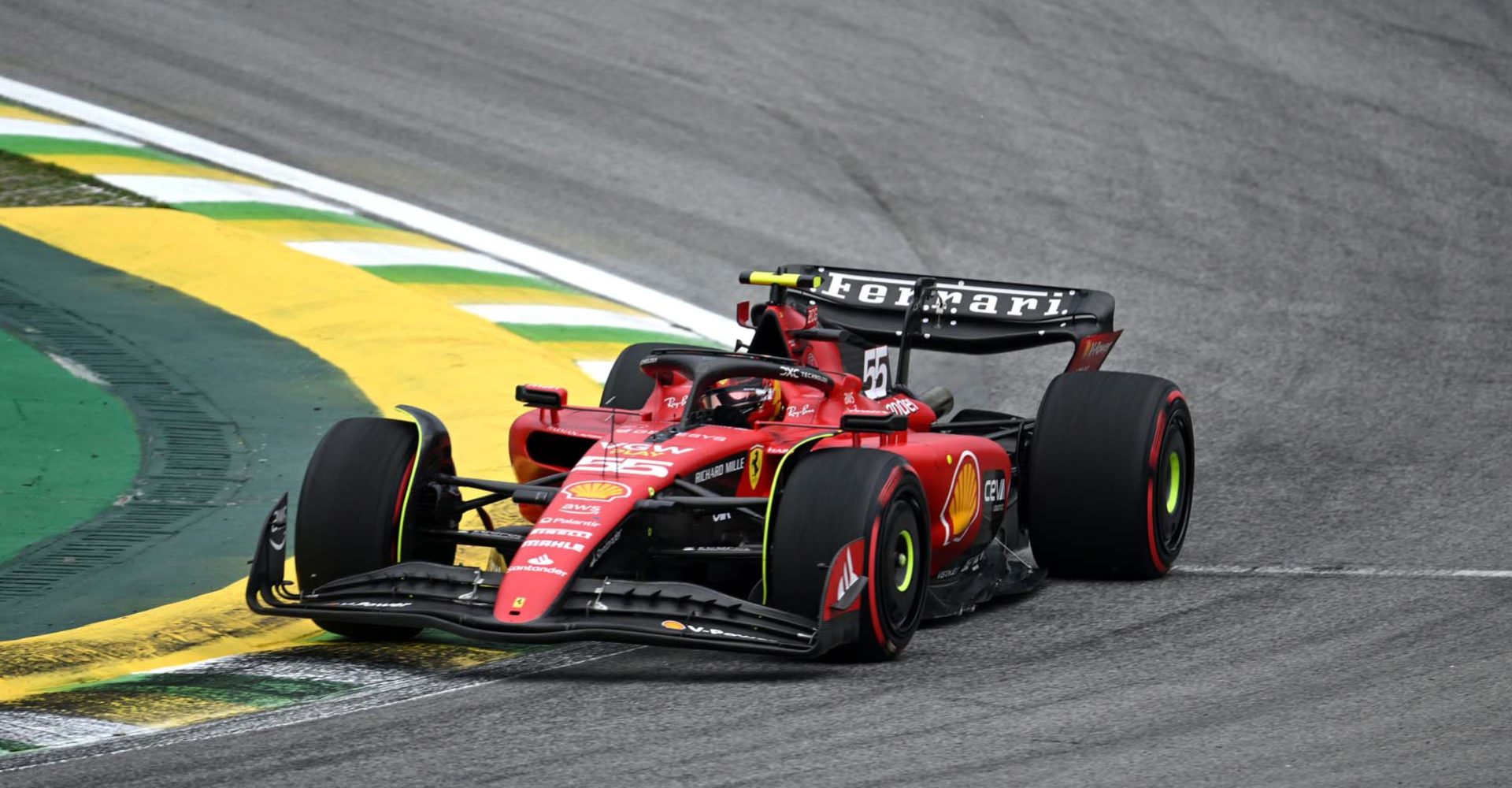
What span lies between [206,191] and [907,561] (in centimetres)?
857

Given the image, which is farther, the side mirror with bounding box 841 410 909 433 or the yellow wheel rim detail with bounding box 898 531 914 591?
the side mirror with bounding box 841 410 909 433

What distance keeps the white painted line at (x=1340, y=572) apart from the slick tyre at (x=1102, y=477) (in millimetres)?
285

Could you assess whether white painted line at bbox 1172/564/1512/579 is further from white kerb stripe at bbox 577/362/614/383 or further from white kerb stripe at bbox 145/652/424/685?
white kerb stripe at bbox 577/362/614/383

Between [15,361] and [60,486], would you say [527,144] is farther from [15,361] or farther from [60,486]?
[60,486]

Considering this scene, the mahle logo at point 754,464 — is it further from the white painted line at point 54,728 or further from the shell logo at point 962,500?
the white painted line at point 54,728

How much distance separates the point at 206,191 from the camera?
1438cm

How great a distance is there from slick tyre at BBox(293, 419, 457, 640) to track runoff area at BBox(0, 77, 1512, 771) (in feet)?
0.97

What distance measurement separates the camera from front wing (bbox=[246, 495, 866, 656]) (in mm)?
6707

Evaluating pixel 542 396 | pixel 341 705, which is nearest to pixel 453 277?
pixel 542 396

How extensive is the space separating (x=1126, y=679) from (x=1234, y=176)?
9.88m

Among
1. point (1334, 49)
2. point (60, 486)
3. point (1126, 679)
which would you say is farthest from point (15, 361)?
point (1334, 49)

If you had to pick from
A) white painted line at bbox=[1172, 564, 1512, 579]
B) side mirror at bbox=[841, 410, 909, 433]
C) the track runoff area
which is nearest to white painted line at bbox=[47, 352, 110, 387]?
the track runoff area

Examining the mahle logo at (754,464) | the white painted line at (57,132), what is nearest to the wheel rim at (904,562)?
the mahle logo at (754,464)

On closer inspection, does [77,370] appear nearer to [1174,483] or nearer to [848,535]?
[848,535]
